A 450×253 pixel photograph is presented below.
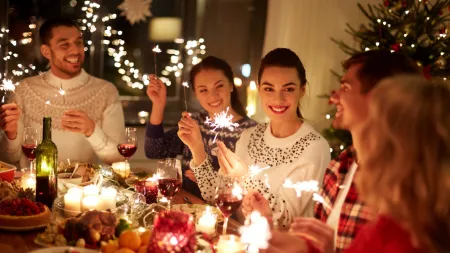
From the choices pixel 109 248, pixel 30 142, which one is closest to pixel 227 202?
pixel 109 248

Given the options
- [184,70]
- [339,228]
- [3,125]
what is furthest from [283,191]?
[184,70]

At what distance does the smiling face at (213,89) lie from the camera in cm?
272

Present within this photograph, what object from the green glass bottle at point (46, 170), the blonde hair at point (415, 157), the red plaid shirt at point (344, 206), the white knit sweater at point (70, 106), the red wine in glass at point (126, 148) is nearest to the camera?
the blonde hair at point (415, 157)

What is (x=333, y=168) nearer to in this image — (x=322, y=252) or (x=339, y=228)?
(x=339, y=228)

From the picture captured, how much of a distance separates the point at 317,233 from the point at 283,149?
33.9 inches

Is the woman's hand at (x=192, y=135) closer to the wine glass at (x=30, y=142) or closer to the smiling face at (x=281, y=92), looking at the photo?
the smiling face at (x=281, y=92)

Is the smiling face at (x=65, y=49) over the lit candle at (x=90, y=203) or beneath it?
over

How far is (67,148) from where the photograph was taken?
314 cm

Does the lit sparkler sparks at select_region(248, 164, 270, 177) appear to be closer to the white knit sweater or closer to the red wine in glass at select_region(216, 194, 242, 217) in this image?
the red wine in glass at select_region(216, 194, 242, 217)

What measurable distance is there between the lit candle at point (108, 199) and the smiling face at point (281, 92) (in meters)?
0.79

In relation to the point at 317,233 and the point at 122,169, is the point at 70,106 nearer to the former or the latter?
the point at 122,169

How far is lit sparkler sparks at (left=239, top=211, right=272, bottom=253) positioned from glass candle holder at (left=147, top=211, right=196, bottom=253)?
219 mm

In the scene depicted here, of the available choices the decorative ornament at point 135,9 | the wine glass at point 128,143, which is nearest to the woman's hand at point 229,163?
the wine glass at point 128,143

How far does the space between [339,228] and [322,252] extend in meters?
0.33
